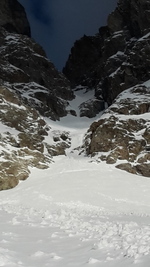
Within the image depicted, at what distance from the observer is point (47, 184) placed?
30875mm

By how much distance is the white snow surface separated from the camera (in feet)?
23.1

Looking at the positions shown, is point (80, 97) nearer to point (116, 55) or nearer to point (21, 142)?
point (116, 55)

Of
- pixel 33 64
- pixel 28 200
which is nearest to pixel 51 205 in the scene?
pixel 28 200

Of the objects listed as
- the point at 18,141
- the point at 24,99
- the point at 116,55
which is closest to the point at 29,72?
the point at 24,99

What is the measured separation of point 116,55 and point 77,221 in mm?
82886

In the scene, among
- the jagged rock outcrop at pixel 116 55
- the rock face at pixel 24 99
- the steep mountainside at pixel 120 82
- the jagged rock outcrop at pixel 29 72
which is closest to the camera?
the rock face at pixel 24 99

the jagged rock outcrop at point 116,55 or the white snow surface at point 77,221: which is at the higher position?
the jagged rock outcrop at point 116,55

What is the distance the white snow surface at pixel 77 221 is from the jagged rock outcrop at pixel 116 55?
41.3 m

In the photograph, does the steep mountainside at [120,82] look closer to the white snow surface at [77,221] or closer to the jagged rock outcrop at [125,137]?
the jagged rock outcrop at [125,137]

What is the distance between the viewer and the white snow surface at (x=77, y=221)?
703 centimetres

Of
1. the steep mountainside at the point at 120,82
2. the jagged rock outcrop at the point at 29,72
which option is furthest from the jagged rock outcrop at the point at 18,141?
the jagged rock outcrop at the point at 29,72

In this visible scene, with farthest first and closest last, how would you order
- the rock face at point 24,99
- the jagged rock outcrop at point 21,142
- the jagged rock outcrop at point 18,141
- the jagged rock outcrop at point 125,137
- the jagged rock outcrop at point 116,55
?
1. the jagged rock outcrop at point 116,55
2. the jagged rock outcrop at point 125,137
3. the rock face at point 24,99
4. the jagged rock outcrop at point 21,142
5. the jagged rock outcrop at point 18,141

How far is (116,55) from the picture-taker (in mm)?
91500

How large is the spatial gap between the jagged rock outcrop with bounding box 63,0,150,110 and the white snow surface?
136 ft
